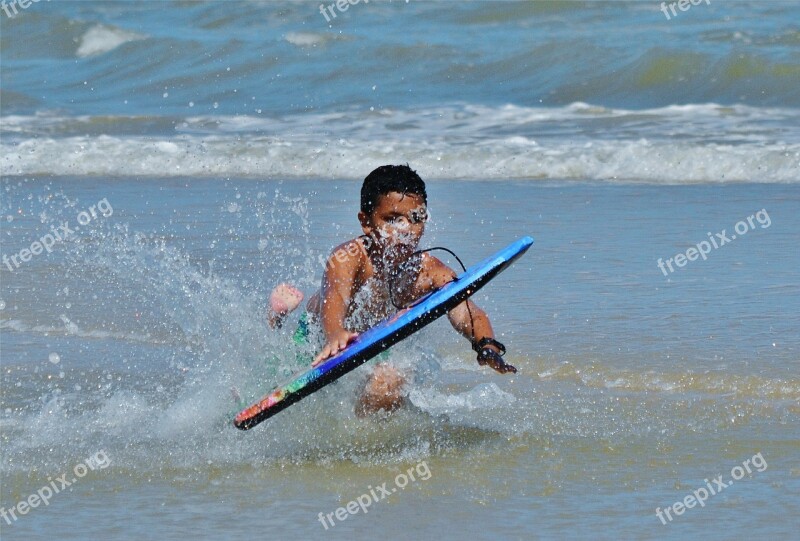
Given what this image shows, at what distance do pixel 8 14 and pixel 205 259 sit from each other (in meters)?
14.8

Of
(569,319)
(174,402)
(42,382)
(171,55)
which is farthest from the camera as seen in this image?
(171,55)

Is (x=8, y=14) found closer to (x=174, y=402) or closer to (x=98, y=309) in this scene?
(x=98, y=309)

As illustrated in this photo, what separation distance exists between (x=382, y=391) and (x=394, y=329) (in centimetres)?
57

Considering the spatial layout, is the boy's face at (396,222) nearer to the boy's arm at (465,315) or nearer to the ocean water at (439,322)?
the boy's arm at (465,315)

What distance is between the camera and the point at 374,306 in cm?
458

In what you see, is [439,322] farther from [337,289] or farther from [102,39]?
[102,39]

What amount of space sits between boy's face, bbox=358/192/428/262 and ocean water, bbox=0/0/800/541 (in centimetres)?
41

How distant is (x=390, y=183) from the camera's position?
432 centimetres

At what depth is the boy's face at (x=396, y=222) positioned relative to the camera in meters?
4.35

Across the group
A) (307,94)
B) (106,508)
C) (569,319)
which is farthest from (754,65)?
(106,508)

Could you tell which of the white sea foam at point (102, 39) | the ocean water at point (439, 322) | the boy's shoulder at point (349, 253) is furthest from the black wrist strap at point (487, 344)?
the white sea foam at point (102, 39)

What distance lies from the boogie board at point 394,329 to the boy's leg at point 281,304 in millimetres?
895

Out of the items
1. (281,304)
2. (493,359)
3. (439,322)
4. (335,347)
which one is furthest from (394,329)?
(439,322)

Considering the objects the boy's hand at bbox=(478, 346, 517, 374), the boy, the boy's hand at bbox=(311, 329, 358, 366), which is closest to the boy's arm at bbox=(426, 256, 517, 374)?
the boy
